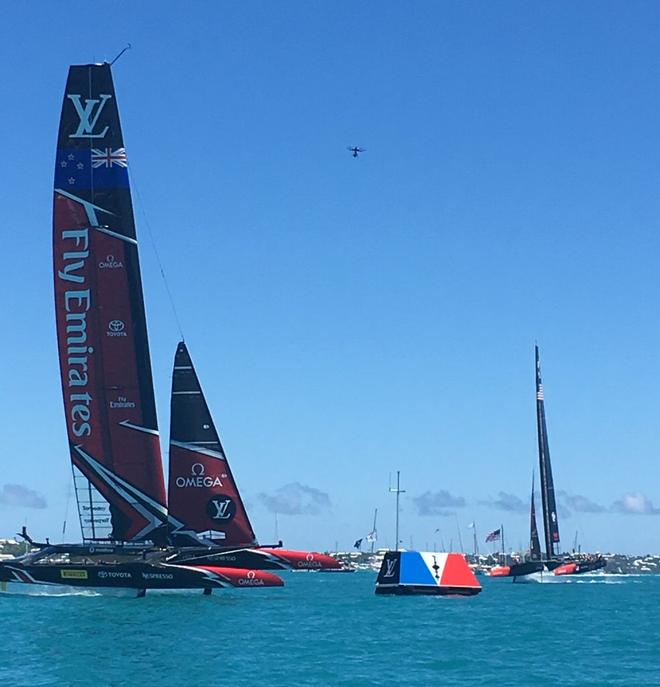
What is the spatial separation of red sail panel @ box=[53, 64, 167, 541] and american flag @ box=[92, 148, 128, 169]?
1.11m

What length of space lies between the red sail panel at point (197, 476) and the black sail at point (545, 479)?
5975cm

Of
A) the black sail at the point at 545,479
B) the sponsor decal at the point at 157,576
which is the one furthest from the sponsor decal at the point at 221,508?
the black sail at the point at 545,479

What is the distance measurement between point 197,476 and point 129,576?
36.7 ft

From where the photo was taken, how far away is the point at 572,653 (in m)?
41.4

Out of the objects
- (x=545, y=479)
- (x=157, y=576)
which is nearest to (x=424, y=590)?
(x=157, y=576)

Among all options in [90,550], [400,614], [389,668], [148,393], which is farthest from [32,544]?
[389,668]

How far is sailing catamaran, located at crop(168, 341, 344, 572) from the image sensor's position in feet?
208

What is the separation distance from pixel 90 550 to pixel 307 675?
27481mm

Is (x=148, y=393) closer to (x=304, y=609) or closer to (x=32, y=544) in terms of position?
(x=32, y=544)

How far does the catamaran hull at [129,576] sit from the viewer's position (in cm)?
5506

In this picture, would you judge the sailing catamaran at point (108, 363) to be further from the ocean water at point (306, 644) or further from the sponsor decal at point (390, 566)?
the sponsor decal at point (390, 566)

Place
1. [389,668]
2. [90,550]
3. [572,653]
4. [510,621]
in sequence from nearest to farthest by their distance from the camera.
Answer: [389,668]
[572,653]
[510,621]
[90,550]

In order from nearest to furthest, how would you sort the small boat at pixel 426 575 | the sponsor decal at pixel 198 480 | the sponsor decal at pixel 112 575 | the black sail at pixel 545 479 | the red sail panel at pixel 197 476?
the sponsor decal at pixel 112 575
the red sail panel at pixel 197 476
the sponsor decal at pixel 198 480
the small boat at pixel 426 575
the black sail at pixel 545 479

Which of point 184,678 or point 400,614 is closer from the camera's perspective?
point 184,678
